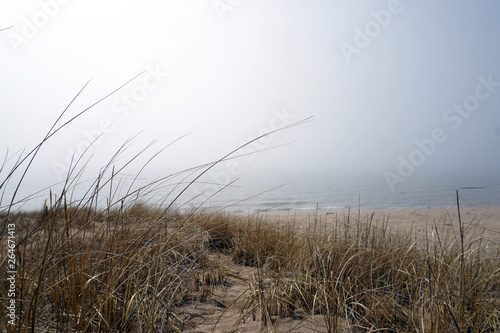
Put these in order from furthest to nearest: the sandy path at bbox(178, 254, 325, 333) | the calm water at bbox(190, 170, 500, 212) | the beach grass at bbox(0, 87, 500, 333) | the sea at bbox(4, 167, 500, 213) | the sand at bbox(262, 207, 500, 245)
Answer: the calm water at bbox(190, 170, 500, 212)
the sand at bbox(262, 207, 500, 245)
the sea at bbox(4, 167, 500, 213)
the sandy path at bbox(178, 254, 325, 333)
the beach grass at bbox(0, 87, 500, 333)

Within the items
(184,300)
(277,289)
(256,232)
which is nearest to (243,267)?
(256,232)

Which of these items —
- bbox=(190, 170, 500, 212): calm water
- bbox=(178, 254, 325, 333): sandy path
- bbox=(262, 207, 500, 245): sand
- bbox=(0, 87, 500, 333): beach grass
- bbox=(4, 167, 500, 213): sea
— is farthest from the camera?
bbox=(190, 170, 500, 212): calm water

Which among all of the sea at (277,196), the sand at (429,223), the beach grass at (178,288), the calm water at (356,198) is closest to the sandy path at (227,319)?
the beach grass at (178,288)

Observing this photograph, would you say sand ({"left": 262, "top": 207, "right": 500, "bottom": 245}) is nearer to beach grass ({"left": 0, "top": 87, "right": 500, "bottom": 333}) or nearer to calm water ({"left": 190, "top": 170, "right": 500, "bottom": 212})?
beach grass ({"left": 0, "top": 87, "right": 500, "bottom": 333})

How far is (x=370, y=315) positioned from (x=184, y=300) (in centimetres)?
120

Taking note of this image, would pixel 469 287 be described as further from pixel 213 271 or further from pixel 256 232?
pixel 256 232

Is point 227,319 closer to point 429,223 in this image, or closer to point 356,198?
point 429,223

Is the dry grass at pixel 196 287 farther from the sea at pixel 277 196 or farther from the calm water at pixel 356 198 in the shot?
the calm water at pixel 356 198

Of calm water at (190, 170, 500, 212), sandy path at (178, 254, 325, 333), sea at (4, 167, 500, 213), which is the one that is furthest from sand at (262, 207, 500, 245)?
sandy path at (178, 254, 325, 333)

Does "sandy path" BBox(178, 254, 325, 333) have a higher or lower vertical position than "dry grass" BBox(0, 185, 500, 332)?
lower

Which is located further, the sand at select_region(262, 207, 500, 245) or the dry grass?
the sand at select_region(262, 207, 500, 245)

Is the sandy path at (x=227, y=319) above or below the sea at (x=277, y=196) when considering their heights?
below

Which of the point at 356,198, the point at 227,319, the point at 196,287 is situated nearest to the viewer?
the point at 227,319

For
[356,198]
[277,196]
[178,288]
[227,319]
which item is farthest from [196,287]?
[277,196]
